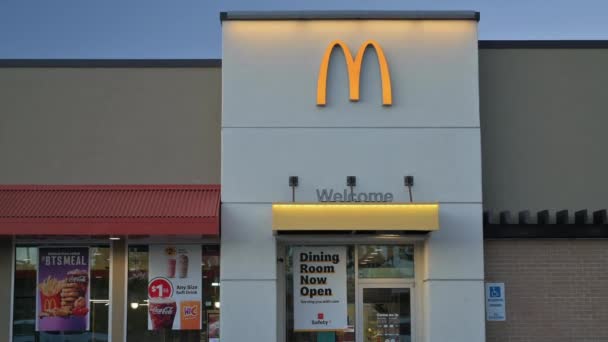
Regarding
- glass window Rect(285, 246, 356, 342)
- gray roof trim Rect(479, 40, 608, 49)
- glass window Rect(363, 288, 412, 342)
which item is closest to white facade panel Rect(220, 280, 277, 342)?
glass window Rect(285, 246, 356, 342)

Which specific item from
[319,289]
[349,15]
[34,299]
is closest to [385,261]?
[319,289]

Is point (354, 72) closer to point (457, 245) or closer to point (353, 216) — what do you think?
point (353, 216)

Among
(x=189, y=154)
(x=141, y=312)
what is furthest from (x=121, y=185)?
(x=141, y=312)

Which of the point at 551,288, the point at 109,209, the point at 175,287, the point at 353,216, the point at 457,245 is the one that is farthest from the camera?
the point at 175,287

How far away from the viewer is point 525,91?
621 inches

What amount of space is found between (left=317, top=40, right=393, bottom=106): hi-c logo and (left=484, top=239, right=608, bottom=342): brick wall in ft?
10.8

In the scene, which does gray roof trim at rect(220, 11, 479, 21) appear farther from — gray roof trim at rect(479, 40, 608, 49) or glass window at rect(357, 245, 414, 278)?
glass window at rect(357, 245, 414, 278)

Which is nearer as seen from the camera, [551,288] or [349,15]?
[551,288]

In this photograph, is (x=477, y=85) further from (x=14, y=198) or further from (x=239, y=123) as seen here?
(x=14, y=198)

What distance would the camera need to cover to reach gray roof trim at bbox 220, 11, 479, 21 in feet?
49.6

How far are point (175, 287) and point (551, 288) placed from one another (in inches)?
263

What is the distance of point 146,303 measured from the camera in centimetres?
1521

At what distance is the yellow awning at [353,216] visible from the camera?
1390 cm

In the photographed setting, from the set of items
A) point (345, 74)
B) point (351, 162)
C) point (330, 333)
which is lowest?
point (330, 333)
